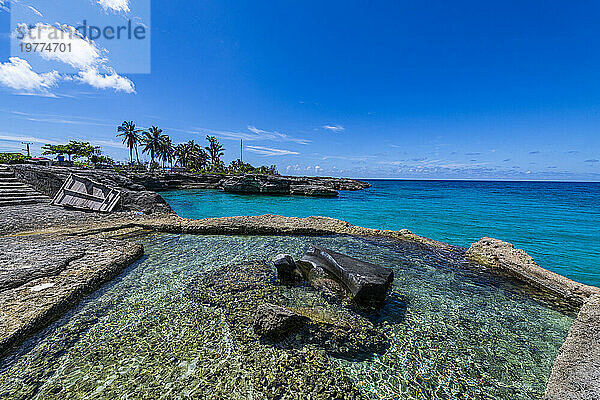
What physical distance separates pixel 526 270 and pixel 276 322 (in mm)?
9397

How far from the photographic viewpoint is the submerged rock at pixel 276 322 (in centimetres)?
450

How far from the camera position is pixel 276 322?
4535mm

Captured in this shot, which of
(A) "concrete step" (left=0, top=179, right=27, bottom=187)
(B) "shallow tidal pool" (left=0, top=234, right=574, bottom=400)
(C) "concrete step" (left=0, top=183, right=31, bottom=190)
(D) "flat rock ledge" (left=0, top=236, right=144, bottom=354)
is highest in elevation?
(A) "concrete step" (left=0, top=179, right=27, bottom=187)

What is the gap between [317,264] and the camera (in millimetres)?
7504

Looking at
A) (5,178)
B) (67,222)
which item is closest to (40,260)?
(67,222)

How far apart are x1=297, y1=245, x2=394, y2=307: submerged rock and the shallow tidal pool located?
422 millimetres

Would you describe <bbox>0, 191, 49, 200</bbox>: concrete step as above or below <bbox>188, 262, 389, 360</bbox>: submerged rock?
above

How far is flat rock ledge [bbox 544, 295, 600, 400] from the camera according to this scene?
3414 millimetres

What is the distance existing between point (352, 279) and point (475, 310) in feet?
11.1

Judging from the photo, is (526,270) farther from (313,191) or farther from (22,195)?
(313,191)

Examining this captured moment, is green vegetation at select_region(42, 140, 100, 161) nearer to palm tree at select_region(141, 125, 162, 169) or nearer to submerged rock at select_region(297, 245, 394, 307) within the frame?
palm tree at select_region(141, 125, 162, 169)

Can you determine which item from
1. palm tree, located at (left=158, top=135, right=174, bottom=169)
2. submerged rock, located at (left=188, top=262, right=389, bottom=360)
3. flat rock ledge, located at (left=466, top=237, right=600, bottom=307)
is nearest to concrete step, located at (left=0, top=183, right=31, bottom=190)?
submerged rock, located at (left=188, top=262, right=389, bottom=360)

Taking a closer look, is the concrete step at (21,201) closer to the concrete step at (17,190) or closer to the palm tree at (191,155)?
the concrete step at (17,190)

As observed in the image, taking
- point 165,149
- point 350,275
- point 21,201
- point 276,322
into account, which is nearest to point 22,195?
point 21,201
